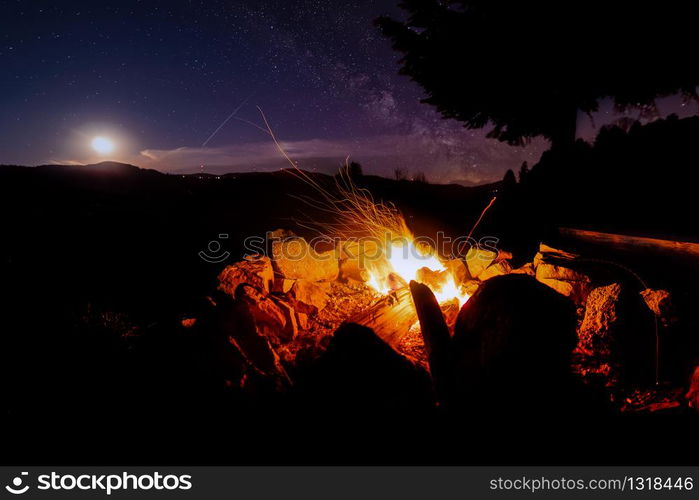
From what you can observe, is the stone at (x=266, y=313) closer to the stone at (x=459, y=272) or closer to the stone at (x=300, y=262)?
the stone at (x=300, y=262)

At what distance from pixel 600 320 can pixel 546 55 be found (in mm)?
7135

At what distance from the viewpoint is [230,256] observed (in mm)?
6348

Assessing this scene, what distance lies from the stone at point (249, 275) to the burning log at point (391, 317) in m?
1.49

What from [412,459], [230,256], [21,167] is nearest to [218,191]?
[230,256]

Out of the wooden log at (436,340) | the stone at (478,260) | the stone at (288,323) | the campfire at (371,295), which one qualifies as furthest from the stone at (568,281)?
the stone at (288,323)

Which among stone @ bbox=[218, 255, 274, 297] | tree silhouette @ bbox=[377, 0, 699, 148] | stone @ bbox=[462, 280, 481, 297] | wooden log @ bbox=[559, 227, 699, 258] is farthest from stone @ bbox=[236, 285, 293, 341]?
tree silhouette @ bbox=[377, 0, 699, 148]

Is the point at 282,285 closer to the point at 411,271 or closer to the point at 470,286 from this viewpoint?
the point at 411,271

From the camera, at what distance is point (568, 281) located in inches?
157

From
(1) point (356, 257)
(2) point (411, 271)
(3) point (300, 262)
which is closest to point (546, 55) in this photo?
(2) point (411, 271)

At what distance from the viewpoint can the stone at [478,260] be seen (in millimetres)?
4988

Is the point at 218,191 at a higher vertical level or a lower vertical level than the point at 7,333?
higher

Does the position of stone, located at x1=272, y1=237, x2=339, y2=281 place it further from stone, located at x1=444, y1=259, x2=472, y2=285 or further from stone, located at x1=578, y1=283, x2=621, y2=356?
stone, located at x1=578, y1=283, x2=621, y2=356
